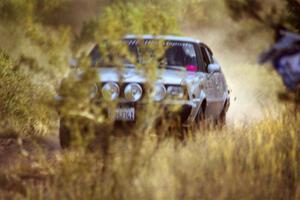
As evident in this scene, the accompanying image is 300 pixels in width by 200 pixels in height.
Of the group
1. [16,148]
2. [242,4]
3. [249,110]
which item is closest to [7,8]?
[249,110]

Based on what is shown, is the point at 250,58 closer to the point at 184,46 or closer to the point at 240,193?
the point at 184,46

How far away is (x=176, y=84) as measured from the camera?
11406 millimetres

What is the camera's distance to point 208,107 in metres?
12.5

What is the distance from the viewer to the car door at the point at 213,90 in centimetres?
1262

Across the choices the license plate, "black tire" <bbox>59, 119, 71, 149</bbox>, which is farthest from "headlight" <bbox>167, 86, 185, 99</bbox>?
"black tire" <bbox>59, 119, 71, 149</bbox>

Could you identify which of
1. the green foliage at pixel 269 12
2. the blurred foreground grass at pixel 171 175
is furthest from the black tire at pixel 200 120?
the green foliage at pixel 269 12

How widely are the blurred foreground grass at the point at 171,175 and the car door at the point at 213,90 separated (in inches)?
122

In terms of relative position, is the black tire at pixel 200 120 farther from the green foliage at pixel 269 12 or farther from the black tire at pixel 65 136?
the green foliage at pixel 269 12

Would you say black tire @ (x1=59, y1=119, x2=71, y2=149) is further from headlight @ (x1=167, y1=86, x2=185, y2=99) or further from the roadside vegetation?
headlight @ (x1=167, y1=86, x2=185, y2=99)

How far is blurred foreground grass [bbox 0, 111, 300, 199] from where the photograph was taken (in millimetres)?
7547

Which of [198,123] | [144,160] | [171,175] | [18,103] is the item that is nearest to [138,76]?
[198,123]

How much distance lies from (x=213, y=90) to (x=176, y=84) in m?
1.75

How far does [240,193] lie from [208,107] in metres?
4.92

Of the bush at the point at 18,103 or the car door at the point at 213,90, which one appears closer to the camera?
the car door at the point at 213,90
